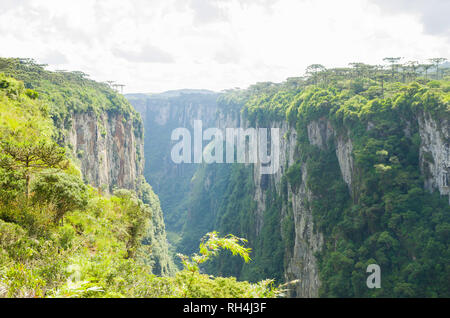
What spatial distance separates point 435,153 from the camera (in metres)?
26.8

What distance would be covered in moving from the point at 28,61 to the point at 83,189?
4748cm

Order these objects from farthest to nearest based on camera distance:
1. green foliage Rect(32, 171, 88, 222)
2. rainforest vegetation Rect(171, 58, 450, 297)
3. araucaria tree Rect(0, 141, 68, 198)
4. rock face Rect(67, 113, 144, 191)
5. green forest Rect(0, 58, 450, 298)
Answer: rock face Rect(67, 113, 144, 191) < rainforest vegetation Rect(171, 58, 450, 297) < green foliage Rect(32, 171, 88, 222) < araucaria tree Rect(0, 141, 68, 198) < green forest Rect(0, 58, 450, 298)

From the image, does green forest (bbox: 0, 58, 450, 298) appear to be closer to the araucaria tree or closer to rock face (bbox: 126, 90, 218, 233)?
the araucaria tree

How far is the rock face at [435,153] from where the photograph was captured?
2552 cm

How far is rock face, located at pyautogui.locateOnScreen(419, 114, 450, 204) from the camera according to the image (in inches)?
1005

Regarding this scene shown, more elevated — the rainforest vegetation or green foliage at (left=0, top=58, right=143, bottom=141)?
green foliage at (left=0, top=58, right=143, bottom=141)

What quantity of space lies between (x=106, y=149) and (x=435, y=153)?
160 feet

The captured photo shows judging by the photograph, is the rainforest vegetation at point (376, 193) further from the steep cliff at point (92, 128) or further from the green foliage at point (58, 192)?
the steep cliff at point (92, 128)

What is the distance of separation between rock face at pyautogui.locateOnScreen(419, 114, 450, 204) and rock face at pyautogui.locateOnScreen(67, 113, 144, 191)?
35530 millimetres

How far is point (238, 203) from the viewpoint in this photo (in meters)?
80.3

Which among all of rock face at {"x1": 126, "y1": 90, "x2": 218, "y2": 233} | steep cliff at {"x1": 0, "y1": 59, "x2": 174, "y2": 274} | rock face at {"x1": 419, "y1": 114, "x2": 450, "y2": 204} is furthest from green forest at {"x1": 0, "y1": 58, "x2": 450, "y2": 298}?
rock face at {"x1": 126, "y1": 90, "x2": 218, "y2": 233}

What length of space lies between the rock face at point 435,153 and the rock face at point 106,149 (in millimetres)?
35530

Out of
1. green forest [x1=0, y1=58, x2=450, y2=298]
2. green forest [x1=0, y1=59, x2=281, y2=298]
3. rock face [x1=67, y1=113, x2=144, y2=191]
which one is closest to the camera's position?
green forest [x1=0, y1=59, x2=281, y2=298]

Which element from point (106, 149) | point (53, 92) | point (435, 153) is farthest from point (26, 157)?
point (106, 149)
